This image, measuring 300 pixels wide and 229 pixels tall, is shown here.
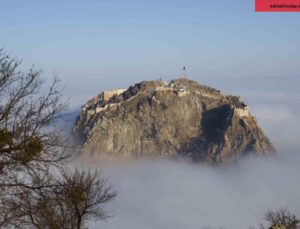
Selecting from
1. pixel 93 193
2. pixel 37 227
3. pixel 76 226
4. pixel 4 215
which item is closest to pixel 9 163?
pixel 4 215

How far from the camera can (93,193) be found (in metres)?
29.3

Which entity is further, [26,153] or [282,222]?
[282,222]

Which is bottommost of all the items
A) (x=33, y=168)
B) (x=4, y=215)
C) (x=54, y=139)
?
(x=4, y=215)

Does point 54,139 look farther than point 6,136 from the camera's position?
Yes

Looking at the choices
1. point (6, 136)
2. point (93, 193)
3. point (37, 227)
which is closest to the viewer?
point (6, 136)

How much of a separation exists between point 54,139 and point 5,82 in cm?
220

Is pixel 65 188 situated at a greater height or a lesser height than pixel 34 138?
lesser

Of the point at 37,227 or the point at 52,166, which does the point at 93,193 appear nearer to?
the point at 37,227

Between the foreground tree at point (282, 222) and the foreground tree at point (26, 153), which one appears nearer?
the foreground tree at point (26, 153)

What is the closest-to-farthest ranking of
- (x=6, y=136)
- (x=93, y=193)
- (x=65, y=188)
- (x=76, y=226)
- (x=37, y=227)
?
(x=6, y=136) → (x=65, y=188) → (x=37, y=227) → (x=76, y=226) → (x=93, y=193)

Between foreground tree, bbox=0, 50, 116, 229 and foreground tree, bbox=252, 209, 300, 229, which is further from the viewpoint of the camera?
foreground tree, bbox=252, 209, 300, 229

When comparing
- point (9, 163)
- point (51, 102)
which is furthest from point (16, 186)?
point (51, 102)

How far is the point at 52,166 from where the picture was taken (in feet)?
49.8

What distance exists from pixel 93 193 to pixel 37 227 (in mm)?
6525
